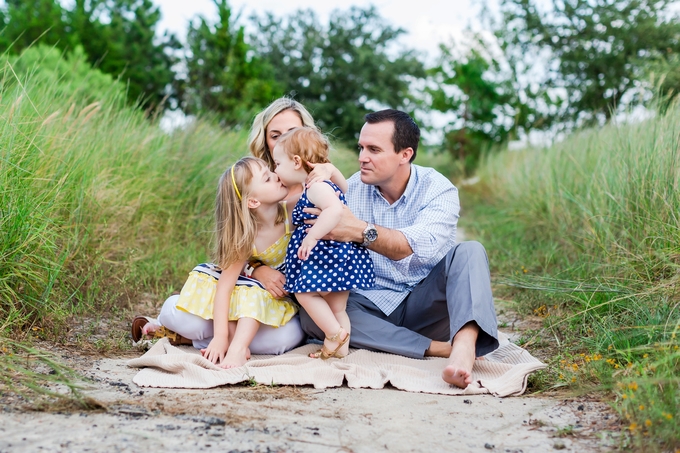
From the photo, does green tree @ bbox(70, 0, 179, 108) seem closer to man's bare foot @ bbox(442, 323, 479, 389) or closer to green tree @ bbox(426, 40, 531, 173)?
green tree @ bbox(426, 40, 531, 173)

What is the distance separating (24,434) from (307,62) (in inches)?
806

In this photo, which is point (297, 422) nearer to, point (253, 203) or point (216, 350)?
point (216, 350)

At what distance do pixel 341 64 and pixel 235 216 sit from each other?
61.3 ft

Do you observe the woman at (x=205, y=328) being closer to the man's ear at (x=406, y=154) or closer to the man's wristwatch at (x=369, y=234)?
the man's wristwatch at (x=369, y=234)

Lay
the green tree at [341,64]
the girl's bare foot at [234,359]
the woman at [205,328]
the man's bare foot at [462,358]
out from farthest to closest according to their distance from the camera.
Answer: the green tree at [341,64], the woman at [205,328], the girl's bare foot at [234,359], the man's bare foot at [462,358]

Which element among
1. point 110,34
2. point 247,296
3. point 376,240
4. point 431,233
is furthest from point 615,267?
point 110,34

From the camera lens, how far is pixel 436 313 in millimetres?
3566

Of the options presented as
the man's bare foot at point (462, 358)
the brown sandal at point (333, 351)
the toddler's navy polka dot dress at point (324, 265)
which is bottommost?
the brown sandal at point (333, 351)

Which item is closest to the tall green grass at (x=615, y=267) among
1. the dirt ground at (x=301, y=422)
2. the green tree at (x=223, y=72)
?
the dirt ground at (x=301, y=422)

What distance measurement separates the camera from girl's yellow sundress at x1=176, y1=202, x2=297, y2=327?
11.0ft

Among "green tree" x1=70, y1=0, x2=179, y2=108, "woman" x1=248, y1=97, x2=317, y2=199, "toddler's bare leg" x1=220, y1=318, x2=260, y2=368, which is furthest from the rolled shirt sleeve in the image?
"green tree" x1=70, y1=0, x2=179, y2=108

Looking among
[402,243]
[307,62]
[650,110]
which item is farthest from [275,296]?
[307,62]

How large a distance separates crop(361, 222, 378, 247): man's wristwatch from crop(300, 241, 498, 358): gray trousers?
40cm

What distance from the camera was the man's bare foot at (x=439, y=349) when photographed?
11.5 ft
